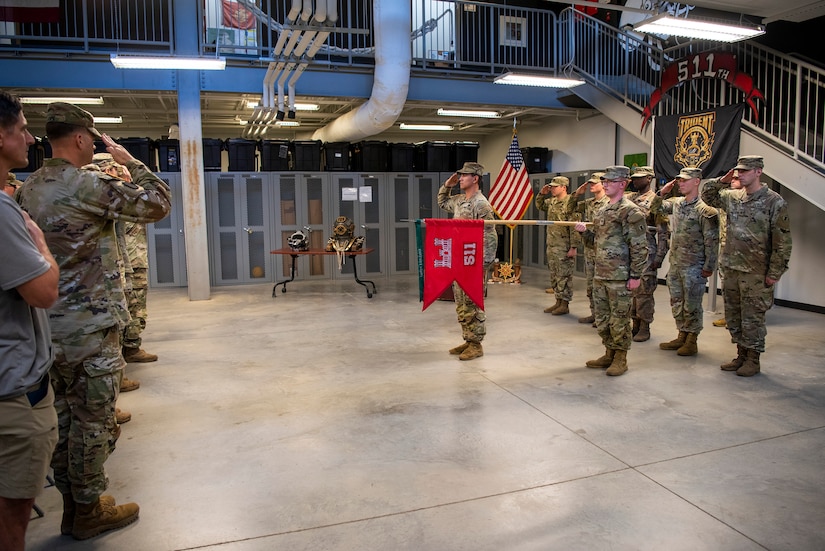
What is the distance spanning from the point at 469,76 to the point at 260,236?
4601 millimetres

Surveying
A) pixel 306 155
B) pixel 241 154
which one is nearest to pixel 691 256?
pixel 306 155

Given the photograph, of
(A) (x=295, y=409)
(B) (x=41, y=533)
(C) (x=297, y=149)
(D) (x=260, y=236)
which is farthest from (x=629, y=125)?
(B) (x=41, y=533)

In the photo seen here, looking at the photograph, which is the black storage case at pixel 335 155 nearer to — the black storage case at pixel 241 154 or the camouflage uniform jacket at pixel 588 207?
the black storage case at pixel 241 154

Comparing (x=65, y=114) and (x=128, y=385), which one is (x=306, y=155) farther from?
(x=65, y=114)

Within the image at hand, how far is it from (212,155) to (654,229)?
753 centimetres

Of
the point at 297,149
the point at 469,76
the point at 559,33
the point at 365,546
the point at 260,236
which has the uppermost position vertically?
the point at 559,33

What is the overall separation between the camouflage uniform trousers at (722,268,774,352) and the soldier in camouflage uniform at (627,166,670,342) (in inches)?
44.5

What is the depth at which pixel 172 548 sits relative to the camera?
2.57 m

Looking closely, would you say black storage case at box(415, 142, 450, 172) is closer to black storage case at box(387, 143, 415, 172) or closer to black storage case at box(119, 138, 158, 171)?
black storage case at box(387, 143, 415, 172)

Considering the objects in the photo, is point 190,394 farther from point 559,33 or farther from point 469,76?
point 559,33

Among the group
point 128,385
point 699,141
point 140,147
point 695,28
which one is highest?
point 695,28

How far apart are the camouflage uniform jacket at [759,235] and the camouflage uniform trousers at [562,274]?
8.94ft

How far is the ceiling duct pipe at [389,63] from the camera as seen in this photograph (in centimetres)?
781

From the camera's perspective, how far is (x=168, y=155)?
10.1m
